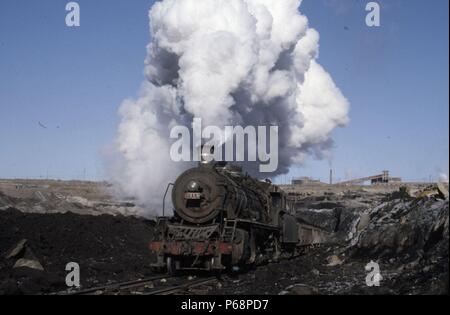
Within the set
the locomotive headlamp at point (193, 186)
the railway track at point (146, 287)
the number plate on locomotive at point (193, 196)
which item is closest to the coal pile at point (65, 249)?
the railway track at point (146, 287)

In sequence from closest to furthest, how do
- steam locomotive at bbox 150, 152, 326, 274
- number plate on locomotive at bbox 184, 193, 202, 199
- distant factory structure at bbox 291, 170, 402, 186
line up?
steam locomotive at bbox 150, 152, 326, 274 → number plate on locomotive at bbox 184, 193, 202, 199 → distant factory structure at bbox 291, 170, 402, 186

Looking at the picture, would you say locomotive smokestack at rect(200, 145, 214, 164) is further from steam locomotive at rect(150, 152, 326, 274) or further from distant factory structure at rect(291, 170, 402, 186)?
distant factory structure at rect(291, 170, 402, 186)

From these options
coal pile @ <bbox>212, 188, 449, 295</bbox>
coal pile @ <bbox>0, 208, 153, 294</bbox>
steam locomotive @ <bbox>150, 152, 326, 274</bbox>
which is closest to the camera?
coal pile @ <bbox>212, 188, 449, 295</bbox>

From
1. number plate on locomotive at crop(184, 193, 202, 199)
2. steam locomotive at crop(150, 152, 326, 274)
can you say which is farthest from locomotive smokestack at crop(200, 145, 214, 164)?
number plate on locomotive at crop(184, 193, 202, 199)

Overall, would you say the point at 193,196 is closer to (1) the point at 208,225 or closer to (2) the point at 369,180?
(1) the point at 208,225

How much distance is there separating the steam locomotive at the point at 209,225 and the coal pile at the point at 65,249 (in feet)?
4.19

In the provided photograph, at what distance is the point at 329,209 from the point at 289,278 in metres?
29.4

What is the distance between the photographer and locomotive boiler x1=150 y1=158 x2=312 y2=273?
14.9 metres

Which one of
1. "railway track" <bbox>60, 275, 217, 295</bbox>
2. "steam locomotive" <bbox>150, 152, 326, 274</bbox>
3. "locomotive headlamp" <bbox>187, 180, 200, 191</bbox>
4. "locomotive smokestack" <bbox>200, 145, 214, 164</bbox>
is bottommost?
"railway track" <bbox>60, 275, 217, 295</bbox>

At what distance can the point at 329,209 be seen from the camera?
42812 mm

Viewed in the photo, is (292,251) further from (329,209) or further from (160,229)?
(329,209)

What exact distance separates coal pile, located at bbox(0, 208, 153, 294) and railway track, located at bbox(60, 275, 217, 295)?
3.65 feet

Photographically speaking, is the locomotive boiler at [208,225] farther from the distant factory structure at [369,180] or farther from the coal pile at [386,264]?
the distant factory structure at [369,180]

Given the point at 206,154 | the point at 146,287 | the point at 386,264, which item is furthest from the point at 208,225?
the point at 386,264
